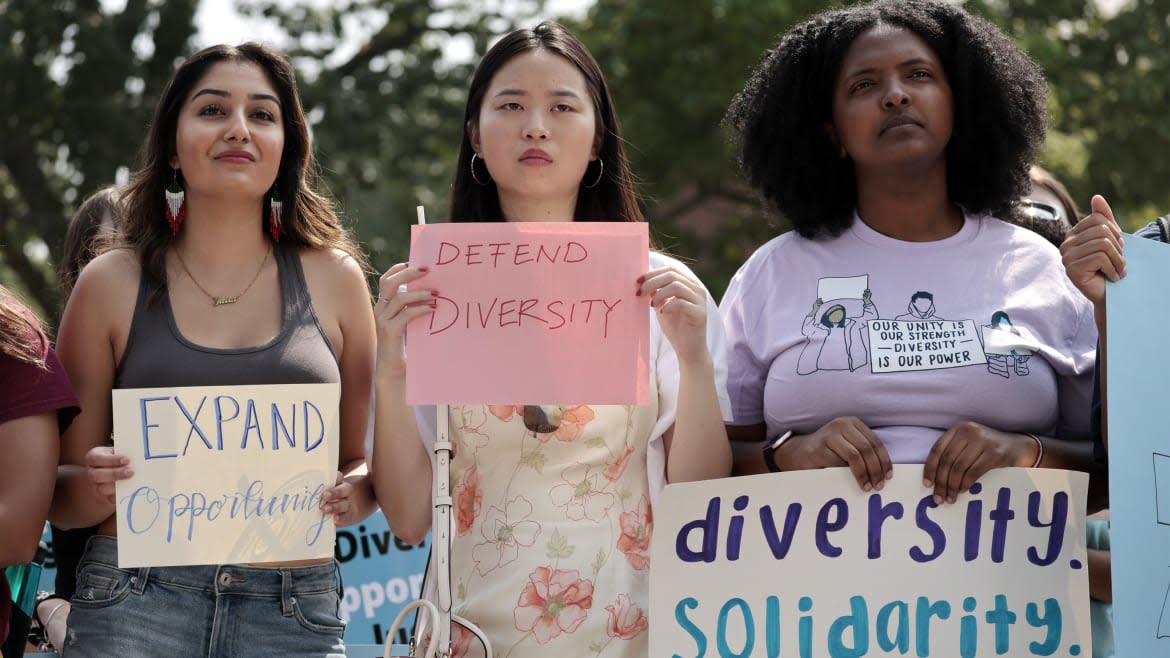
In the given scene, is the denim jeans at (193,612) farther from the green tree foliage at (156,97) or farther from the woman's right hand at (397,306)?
the green tree foliage at (156,97)

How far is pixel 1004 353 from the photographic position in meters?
2.95

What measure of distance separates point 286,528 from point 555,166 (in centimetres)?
100

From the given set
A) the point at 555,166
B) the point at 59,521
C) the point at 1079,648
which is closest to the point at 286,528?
the point at 59,521

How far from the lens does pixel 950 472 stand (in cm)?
282

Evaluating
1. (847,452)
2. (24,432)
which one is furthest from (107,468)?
(847,452)

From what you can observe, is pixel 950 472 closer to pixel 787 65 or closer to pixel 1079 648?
pixel 1079 648

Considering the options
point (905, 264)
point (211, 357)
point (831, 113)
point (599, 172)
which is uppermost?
point (831, 113)

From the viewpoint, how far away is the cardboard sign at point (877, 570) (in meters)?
2.80

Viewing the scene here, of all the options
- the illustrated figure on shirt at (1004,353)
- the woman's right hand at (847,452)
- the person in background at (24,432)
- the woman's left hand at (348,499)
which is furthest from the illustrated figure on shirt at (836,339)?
the person in background at (24,432)

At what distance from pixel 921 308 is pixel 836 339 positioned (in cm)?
20

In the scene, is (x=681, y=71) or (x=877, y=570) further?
(x=681, y=71)

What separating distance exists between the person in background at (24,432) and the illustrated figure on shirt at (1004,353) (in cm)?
196

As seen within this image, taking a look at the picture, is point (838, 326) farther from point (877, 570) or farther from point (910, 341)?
point (877, 570)

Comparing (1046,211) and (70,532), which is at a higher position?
(1046,211)
